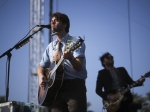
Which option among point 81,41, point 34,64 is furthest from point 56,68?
point 34,64

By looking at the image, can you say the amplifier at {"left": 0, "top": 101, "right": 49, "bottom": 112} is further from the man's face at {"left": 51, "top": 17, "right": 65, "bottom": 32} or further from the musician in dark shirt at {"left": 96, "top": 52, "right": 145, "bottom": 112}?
the musician in dark shirt at {"left": 96, "top": 52, "right": 145, "bottom": 112}

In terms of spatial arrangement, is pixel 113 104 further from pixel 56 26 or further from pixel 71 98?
pixel 56 26

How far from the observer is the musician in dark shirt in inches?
167

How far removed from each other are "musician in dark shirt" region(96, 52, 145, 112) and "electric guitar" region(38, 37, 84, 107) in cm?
136

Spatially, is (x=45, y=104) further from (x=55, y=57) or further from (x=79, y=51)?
(x=79, y=51)

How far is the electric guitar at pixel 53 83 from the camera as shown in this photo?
2.82 meters

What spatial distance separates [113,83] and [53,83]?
1.59 m

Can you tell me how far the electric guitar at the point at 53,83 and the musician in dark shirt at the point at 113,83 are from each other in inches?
53.7

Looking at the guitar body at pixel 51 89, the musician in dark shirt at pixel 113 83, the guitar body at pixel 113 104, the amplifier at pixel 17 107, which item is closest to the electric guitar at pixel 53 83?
the guitar body at pixel 51 89

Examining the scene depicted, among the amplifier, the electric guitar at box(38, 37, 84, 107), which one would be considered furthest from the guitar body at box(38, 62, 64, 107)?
the amplifier

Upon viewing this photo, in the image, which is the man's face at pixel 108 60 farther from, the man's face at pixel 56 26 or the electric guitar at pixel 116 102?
the man's face at pixel 56 26

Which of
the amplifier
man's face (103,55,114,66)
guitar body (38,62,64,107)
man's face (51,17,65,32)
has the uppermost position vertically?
man's face (51,17,65,32)

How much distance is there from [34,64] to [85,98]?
7849 mm

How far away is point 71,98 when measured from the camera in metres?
2.81
